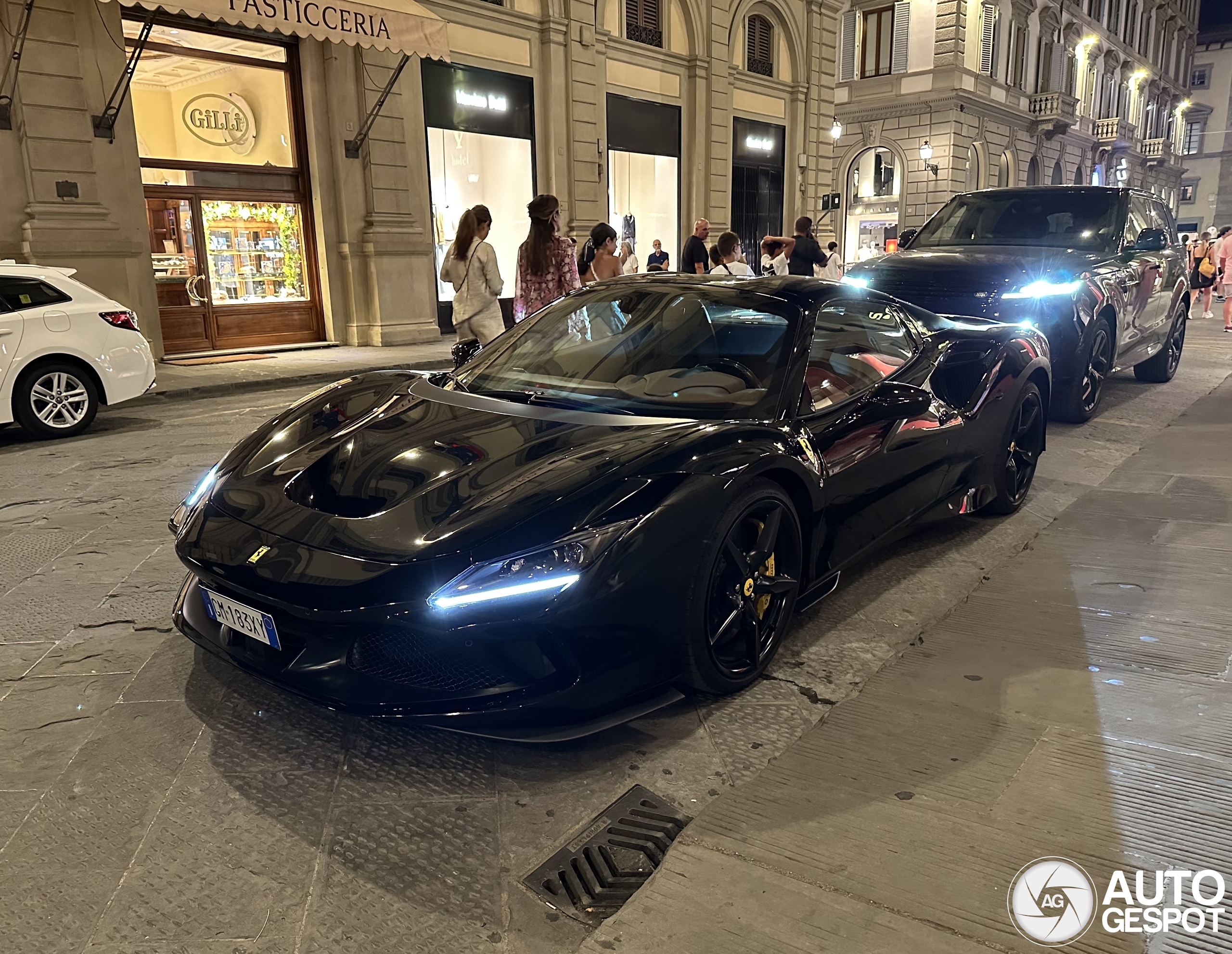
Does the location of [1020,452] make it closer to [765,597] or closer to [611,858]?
[765,597]

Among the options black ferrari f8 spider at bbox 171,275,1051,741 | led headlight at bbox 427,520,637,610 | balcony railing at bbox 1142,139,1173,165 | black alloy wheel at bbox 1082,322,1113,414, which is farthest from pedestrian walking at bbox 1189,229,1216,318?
balcony railing at bbox 1142,139,1173,165

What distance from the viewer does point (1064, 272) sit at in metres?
7.02

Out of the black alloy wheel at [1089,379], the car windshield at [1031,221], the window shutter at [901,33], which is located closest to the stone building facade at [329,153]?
the car windshield at [1031,221]

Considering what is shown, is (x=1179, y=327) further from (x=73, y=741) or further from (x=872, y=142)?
(x=872, y=142)

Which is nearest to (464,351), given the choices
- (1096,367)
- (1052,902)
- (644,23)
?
(1052,902)

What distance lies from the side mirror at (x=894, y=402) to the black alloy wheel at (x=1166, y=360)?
7.02 m

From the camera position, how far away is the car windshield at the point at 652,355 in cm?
322

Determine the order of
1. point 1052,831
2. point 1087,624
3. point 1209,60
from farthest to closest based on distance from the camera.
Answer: point 1209,60 < point 1087,624 < point 1052,831

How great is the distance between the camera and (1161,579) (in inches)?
157

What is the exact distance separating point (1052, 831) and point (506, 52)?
16403 mm

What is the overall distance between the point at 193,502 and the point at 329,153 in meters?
12.5

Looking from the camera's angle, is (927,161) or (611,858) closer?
(611,858)

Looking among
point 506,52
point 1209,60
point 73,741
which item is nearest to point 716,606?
point 73,741

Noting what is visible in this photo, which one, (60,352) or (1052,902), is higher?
(60,352)
